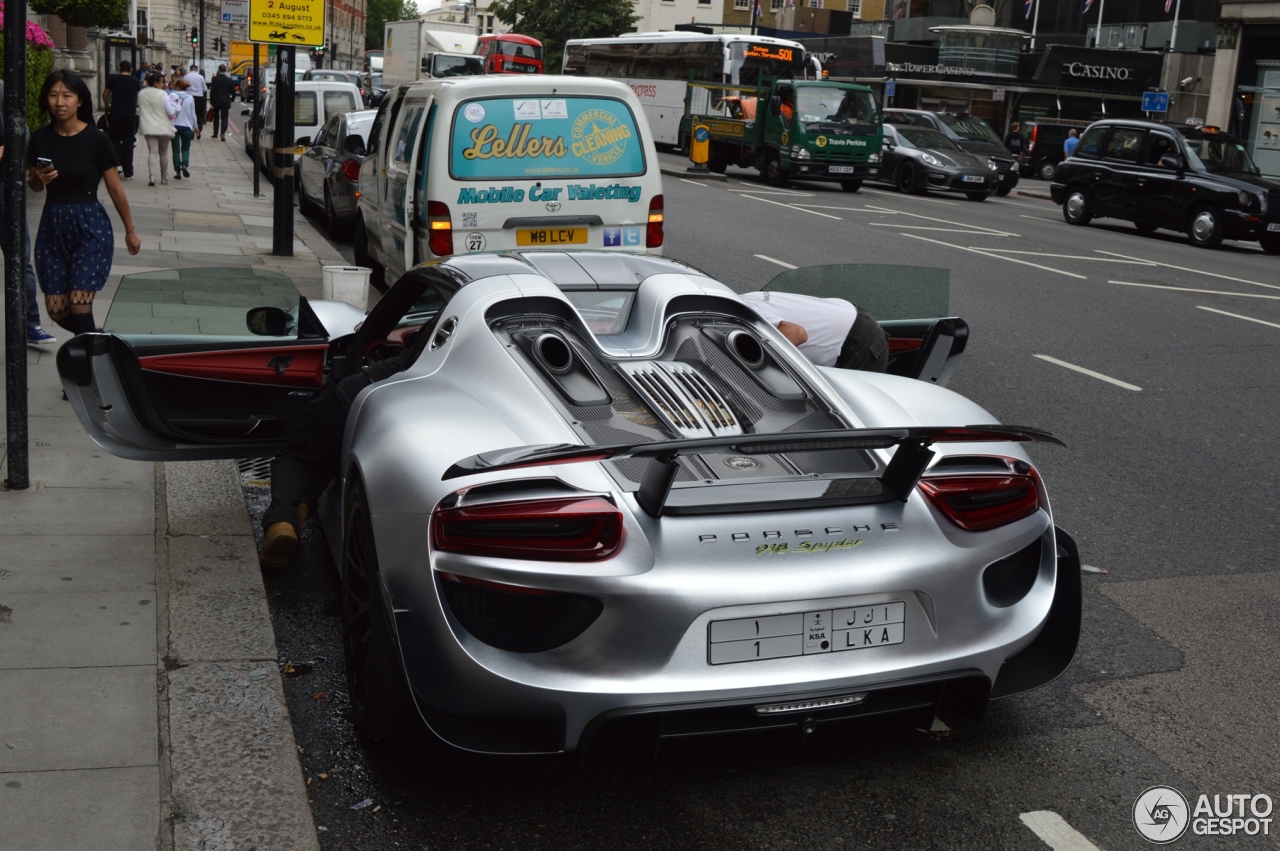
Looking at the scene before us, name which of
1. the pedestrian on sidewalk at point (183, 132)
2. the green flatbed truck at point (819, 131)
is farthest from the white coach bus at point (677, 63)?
the pedestrian on sidewalk at point (183, 132)

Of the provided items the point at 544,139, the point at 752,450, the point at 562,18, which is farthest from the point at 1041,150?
the point at 562,18

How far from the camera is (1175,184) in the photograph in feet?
73.4

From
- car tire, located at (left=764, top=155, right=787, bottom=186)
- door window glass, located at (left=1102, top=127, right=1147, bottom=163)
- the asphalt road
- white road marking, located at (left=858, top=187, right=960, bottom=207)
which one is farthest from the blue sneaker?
car tire, located at (left=764, top=155, right=787, bottom=186)

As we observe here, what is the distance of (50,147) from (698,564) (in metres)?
5.60

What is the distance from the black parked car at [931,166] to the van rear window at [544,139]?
67.6 ft

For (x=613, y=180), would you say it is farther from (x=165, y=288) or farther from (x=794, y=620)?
(x=794, y=620)

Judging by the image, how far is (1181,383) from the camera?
9.67m

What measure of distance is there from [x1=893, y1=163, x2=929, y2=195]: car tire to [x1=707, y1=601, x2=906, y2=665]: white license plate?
1105 inches

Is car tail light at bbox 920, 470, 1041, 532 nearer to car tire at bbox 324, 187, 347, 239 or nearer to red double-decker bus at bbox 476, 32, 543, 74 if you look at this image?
car tire at bbox 324, 187, 347, 239

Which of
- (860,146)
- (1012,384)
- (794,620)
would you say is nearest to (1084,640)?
(794,620)

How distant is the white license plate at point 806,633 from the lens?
3.15 metres

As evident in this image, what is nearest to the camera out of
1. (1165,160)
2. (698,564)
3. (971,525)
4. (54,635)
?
(698,564)

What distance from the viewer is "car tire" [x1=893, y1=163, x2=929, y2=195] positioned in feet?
99.3

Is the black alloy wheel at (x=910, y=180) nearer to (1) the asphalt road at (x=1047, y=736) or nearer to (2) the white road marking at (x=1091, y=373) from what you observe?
(2) the white road marking at (x=1091, y=373)
